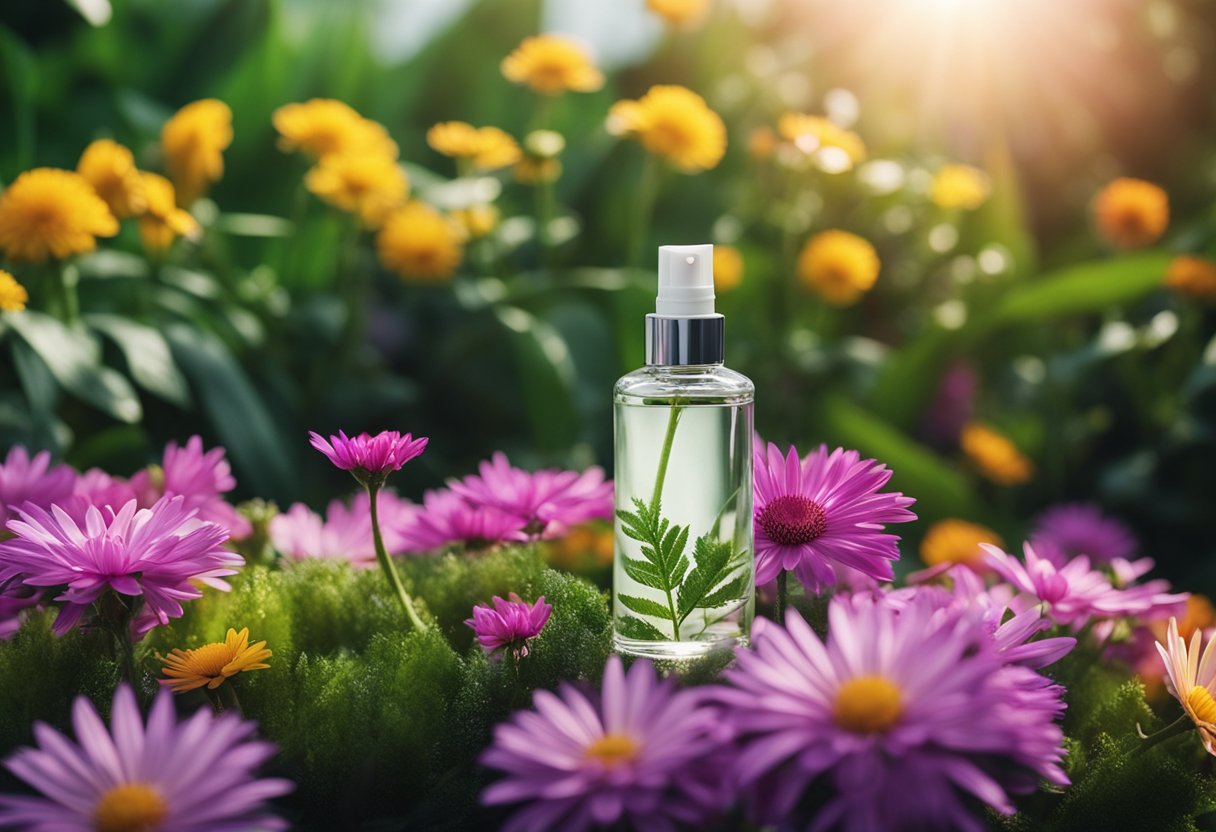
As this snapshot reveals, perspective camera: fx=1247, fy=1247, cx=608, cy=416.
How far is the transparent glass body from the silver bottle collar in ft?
0.03

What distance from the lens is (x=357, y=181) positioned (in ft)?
4.84

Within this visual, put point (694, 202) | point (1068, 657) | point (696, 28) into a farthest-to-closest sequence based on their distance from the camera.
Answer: point (696, 28) → point (694, 202) → point (1068, 657)

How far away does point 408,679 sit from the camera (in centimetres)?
65

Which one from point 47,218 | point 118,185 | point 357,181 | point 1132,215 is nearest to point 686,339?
point 47,218

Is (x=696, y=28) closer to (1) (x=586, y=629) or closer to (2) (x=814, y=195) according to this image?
(2) (x=814, y=195)

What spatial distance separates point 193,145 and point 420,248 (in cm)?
32

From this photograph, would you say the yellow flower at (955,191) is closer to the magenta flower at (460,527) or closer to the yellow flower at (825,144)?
the yellow flower at (825,144)

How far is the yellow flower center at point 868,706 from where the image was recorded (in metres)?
0.47

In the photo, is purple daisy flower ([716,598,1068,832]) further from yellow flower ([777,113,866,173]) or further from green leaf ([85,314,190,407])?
yellow flower ([777,113,866,173])

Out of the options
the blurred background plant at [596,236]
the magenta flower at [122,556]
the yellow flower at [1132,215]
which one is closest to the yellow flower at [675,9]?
the blurred background plant at [596,236]

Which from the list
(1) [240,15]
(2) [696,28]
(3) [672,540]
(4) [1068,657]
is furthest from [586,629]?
(2) [696,28]

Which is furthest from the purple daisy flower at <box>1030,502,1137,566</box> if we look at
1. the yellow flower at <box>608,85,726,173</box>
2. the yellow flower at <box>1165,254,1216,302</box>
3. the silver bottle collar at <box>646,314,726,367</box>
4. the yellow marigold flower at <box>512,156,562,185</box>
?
the silver bottle collar at <box>646,314,726,367</box>

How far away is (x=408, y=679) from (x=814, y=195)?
152 centimetres

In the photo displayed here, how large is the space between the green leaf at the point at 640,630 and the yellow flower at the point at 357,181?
3.09ft
